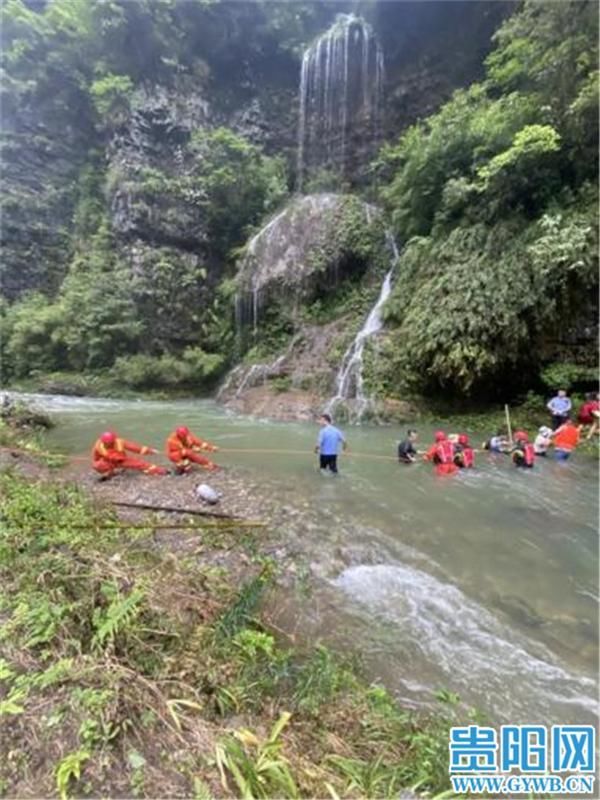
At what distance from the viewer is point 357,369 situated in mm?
13820

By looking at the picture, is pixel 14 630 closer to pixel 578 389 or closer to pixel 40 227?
pixel 578 389

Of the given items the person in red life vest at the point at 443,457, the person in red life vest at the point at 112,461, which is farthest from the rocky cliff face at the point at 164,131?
the person in red life vest at the point at 443,457

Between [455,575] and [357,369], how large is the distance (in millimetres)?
9561

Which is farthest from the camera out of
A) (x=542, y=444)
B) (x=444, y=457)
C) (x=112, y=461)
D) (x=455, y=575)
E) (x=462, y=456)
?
(x=542, y=444)

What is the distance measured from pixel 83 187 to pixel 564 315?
22080 mm

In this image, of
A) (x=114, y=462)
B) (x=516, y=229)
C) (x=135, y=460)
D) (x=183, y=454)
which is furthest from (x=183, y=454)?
(x=516, y=229)

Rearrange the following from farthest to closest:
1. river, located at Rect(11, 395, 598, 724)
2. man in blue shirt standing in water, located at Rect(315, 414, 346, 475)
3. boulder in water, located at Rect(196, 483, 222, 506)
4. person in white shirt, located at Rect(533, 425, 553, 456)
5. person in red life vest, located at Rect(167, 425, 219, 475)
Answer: person in white shirt, located at Rect(533, 425, 553, 456) < man in blue shirt standing in water, located at Rect(315, 414, 346, 475) < person in red life vest, located at Rect(167, 425, 219, 475) < boulder in water, located at Rect(196, 483, 222, 506) < river, located at Rect(11, 395, 598, 724)

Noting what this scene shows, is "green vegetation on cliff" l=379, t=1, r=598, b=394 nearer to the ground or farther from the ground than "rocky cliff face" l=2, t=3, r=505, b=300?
nearer to the ground

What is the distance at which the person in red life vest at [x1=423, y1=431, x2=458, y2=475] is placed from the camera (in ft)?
26.7

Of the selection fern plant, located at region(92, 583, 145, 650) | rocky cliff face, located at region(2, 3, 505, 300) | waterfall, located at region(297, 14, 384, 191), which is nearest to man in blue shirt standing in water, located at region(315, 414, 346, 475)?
fern plant, located at region(92, 583, 145, 650)

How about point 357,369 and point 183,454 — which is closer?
point 183,454

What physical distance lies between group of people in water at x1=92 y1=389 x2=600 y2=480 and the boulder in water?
1234mm

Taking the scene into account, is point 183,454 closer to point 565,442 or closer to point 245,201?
point 565,442

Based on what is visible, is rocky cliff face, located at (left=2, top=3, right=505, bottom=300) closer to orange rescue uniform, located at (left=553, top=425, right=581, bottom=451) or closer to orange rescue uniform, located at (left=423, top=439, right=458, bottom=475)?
orange rescue uniform, located at (left=423, top=439, right=458, bottom=475)
